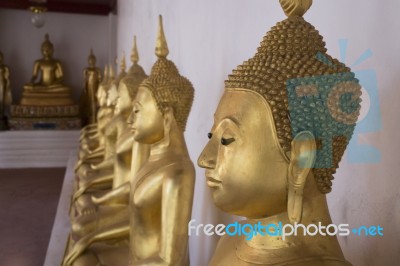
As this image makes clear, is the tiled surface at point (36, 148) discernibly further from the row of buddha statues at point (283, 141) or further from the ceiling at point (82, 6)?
the row of buddha statues at point (283, 141)

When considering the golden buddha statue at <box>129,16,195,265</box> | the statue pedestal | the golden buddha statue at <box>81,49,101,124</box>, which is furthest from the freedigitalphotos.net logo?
the golden buddha statue at <box>81,49,101,124</box>

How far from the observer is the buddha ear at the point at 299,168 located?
610mm

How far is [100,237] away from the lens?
152 centimetres

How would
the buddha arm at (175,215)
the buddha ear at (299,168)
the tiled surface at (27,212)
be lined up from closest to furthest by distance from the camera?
the buddha ear at (299,168), the buddha arm at (175,215), the tiled surface at (27,212)

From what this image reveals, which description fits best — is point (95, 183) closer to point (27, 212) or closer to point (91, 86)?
point (27, 212)

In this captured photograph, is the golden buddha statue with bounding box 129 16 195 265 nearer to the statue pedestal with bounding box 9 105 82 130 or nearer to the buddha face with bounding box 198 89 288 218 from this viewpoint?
the buddha face with bounding box 198 89 288 218

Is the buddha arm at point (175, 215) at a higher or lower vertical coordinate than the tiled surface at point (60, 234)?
higher

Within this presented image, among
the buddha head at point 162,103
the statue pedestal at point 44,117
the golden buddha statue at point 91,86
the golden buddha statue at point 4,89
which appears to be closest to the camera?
the buddha head at point 162,103

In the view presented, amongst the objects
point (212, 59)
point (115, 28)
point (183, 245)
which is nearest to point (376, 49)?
point (183, 245)

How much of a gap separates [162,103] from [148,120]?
6 centimetres

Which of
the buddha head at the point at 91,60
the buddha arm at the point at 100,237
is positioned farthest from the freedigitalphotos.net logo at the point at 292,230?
the buddha head at the point at 91,60

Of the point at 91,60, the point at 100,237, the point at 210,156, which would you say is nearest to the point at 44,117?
the point at 91,60

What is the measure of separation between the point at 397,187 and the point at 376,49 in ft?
0.72

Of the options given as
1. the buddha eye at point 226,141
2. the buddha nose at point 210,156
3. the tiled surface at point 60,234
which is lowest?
the tiled surface at point 60,234
